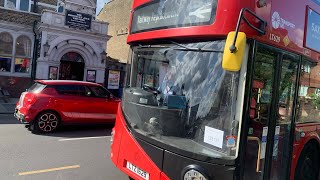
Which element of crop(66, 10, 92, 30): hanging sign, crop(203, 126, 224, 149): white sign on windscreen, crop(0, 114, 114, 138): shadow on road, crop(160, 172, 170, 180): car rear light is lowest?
crop(0, 114, 114, 138): shadow on road

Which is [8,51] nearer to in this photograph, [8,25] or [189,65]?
[8,25]

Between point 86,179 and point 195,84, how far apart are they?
2864mm

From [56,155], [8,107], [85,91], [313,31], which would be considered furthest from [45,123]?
[313,31]

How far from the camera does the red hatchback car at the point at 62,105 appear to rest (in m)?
9.25

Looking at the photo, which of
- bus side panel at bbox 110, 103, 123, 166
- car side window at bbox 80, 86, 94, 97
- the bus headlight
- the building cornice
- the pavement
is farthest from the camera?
the building cornice

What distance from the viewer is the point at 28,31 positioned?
17.7m

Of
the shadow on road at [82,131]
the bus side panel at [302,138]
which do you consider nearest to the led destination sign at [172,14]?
the bus side panel at [302,138]

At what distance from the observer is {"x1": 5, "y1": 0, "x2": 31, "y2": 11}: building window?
58.3 feet

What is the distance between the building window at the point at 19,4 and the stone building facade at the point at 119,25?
11.6 metres

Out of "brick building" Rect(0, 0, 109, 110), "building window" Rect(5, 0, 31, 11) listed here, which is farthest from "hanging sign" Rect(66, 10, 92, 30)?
"building window" Rect(5, 0, 31, 11)

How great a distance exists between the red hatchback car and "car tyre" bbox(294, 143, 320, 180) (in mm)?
6746

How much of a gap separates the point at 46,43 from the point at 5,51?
2268 mm

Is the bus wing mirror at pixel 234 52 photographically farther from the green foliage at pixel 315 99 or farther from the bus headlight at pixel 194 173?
the green foliage at pixel 315 99

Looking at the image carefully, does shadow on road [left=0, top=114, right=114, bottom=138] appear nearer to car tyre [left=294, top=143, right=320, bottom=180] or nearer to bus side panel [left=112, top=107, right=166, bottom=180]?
bus side panel [left=112, top=107, right=166, bottom=180]
